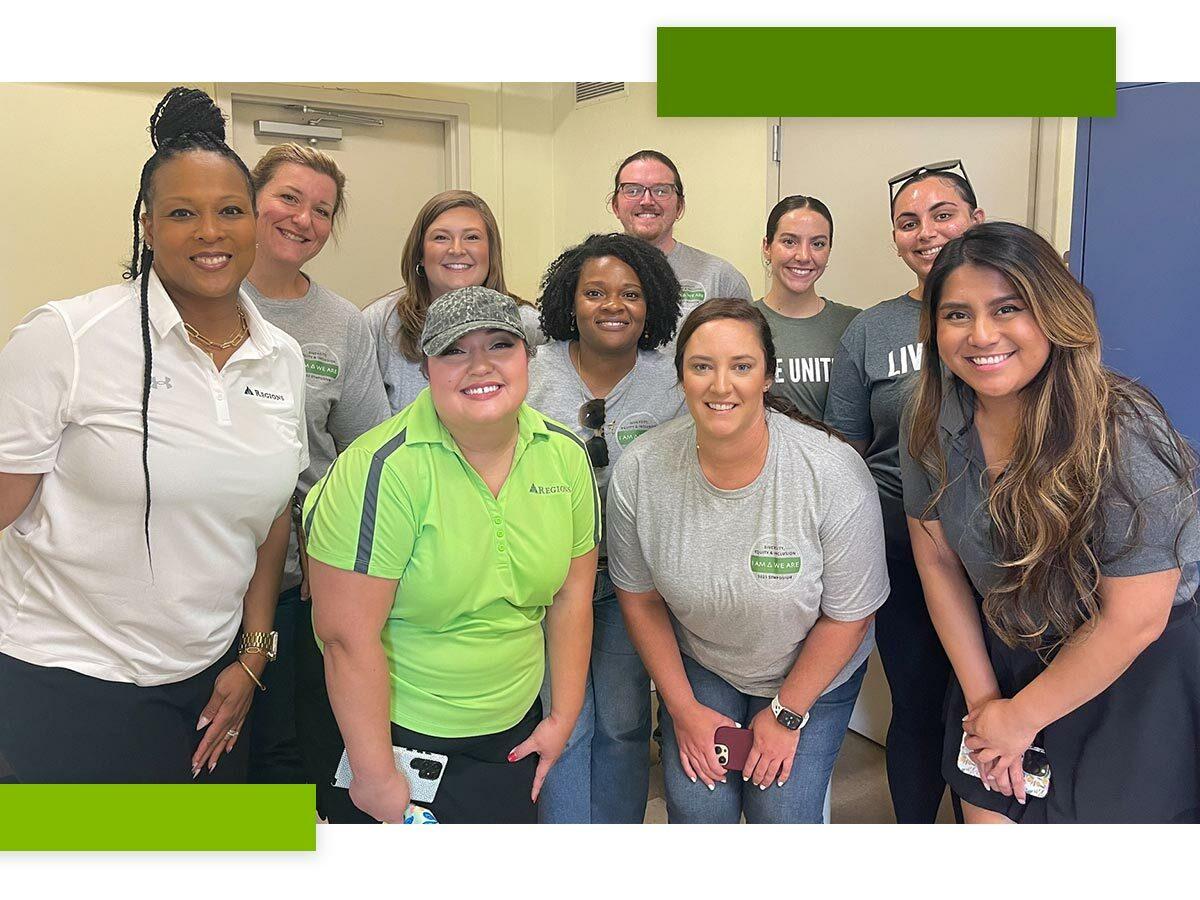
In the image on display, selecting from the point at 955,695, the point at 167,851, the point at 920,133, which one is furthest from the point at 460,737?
the point at 920,133

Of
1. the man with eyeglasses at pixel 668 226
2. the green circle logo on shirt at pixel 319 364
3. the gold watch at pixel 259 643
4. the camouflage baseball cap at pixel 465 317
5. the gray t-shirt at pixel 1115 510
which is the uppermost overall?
the man with eyeglasses at pixel 668 226

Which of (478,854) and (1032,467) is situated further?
(478,854)

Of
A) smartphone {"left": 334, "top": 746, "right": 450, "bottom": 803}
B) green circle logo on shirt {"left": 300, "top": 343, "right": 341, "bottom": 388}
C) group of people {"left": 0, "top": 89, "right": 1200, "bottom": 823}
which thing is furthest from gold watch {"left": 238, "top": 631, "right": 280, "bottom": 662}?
green circle logo on shirt {"left": 300, "top": 343, "right": 341, "bottom": 388}

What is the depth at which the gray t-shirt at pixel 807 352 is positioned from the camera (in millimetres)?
1889

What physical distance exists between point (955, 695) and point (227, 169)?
5.03 ft

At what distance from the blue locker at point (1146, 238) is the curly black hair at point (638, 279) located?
79 centimetres

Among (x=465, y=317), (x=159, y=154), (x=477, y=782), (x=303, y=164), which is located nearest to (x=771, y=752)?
(x=477, y=782)

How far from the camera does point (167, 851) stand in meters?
1.47

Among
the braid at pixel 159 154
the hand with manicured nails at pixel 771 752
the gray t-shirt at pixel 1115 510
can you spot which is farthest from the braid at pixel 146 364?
the gray t-shirt at pixel 1115 510

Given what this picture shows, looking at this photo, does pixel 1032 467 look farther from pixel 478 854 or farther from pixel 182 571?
pixel 182 571

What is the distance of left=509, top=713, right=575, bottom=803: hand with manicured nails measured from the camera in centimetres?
159

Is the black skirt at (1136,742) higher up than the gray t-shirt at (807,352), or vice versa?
the gray t-shirt at (807,352)

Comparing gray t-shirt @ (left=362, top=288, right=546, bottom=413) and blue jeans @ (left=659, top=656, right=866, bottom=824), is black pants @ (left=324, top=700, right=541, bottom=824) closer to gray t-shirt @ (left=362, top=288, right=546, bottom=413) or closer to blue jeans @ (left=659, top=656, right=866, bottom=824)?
blue jeans @ (left=659, top=656, right=866, bottom=824)

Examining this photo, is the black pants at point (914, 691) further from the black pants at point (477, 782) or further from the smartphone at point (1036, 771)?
the black pants at point (477, 782)
